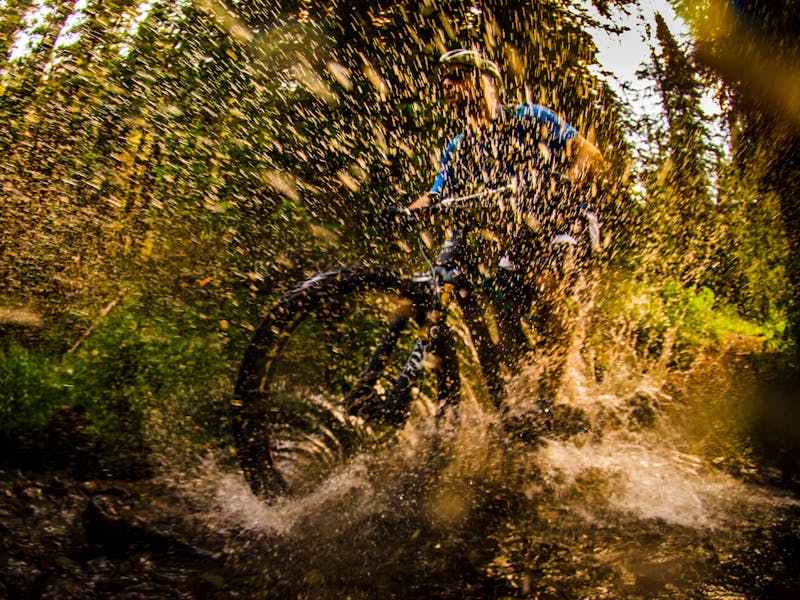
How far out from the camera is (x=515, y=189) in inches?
104

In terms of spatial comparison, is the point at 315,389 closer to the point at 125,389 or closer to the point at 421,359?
the point at 421,359

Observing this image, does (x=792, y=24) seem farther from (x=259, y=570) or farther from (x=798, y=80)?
(x=259, y=570)

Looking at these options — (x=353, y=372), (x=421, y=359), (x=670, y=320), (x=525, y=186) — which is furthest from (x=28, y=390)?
(x=670, y=320)

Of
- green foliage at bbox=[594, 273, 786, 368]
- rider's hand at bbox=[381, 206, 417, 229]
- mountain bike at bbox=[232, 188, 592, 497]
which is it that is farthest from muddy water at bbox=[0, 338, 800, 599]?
green foliage at bbox=[594, 273, 786, 368]

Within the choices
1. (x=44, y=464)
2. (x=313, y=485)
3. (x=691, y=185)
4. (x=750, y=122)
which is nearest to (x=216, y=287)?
(x=44, y=464)

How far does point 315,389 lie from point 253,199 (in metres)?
1.72

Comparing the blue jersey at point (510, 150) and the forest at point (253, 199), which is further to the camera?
the blue jersey at point (510, 150)

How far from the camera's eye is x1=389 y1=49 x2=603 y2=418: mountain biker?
107 inches

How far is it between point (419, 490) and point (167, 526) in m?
0.94

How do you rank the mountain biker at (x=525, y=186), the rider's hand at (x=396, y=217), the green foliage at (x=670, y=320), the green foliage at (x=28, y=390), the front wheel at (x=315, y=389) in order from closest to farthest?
1. the front wheel at (x=315, y=389)
2. the green foliage at (x=28, y=390)
3. the rider's hand at (x=396, y=217)
4. the mountain biker at (x=525, y=186)
5. the green foliage at (x=670, y=320)

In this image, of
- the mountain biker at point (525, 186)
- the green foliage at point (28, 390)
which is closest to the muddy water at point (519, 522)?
the mountain biker at point (525, 186)

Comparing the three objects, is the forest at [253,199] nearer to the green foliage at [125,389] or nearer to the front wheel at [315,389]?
the green foliage at [125,389]

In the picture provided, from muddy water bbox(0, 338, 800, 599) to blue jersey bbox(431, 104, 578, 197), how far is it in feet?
4.27

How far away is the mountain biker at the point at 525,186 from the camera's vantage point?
8.93 ft
